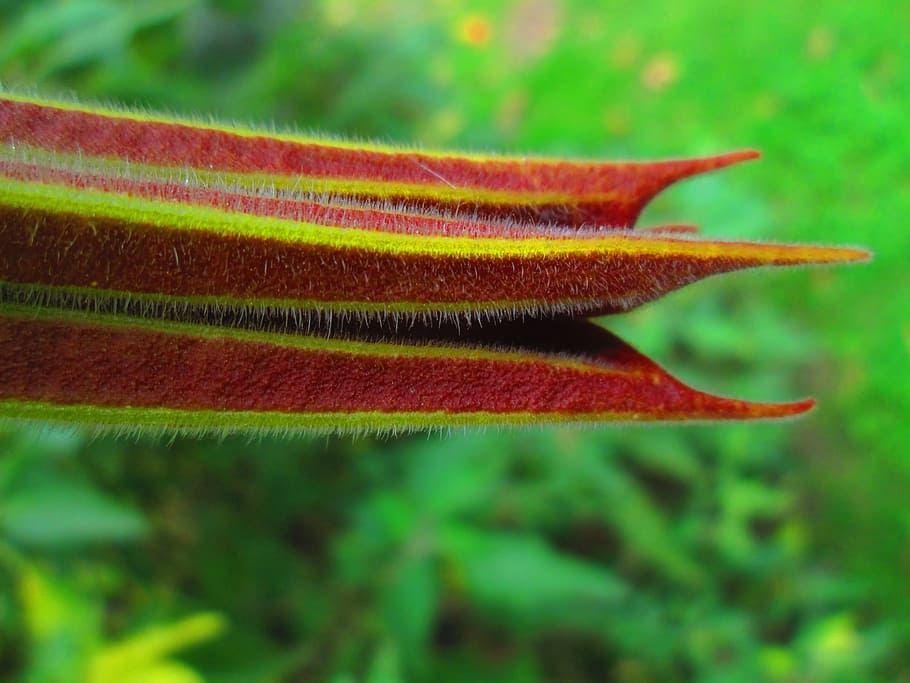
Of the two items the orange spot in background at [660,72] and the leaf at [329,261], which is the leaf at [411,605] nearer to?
the leaf at [329,261]

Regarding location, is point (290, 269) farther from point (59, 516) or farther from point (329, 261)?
point (59, 516)

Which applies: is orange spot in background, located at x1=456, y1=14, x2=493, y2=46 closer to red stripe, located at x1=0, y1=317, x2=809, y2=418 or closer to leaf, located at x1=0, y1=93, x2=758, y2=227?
leaf, located at x1=0, y1=93, x2=758, y2=227

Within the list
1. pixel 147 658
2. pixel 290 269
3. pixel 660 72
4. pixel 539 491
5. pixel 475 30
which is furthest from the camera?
pixel 475 30

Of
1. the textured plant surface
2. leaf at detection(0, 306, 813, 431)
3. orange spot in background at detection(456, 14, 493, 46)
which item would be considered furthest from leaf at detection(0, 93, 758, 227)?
orange spot in background at detection(456, 14, 493, 46)

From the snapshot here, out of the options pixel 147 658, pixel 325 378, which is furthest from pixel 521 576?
pixel 325 378

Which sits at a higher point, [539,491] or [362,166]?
[362,166]

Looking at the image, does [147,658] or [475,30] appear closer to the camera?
[147,658]

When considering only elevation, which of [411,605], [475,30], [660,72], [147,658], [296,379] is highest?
[296,379]

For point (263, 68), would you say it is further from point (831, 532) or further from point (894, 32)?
point (831, 532)
